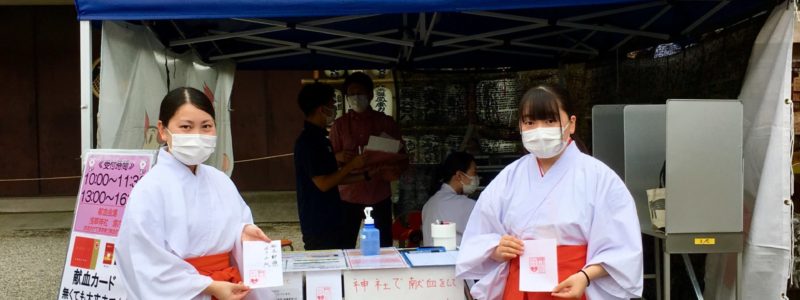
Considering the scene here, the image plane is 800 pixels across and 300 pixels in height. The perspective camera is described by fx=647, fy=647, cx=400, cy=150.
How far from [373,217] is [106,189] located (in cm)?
245

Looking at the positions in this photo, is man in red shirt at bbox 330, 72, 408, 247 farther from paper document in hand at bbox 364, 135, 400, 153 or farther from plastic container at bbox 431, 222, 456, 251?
plastic container at bbox 431, 222, 456, 251

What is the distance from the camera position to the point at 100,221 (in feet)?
10.3

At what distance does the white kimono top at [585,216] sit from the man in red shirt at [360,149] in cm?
238

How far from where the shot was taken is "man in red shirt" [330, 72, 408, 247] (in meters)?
5.14

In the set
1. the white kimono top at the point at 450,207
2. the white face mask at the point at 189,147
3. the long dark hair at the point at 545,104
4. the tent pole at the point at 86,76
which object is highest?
the tent pole at the point at 86,76

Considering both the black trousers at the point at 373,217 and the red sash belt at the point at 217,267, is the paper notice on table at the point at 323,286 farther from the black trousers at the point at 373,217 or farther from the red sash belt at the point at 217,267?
the black trousers at the point at 373,217

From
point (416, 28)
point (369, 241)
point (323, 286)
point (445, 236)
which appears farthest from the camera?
point (416, 28)

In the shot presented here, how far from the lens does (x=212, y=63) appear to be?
205 inches

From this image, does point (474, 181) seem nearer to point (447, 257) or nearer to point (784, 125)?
point (447, 257)

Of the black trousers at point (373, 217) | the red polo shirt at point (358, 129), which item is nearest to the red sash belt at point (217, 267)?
the black trousers at point (373, 217)

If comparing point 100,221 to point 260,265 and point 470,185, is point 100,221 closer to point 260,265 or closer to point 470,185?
point 260,265

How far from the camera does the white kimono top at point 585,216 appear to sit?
2.38 m

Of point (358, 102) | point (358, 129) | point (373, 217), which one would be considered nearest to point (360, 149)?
point (358, 129)

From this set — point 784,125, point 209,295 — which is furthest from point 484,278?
point 784,125
